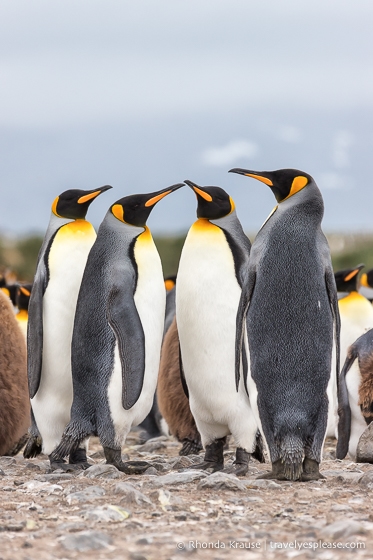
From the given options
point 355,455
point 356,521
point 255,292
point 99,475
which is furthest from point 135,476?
point 355,455

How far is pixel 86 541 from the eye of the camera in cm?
299

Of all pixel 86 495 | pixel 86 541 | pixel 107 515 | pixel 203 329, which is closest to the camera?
pixel 86 541

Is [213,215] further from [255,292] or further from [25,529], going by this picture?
[25,529]

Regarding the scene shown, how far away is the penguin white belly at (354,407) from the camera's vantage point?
601 centimetres

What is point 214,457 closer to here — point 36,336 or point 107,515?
point 36,336

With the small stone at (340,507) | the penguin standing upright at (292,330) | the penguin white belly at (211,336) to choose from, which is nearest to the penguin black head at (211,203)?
the penguin white belly at (211,336)

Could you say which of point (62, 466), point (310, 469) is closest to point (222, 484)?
point (310, 469)

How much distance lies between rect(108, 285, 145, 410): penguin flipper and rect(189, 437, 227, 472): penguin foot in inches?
25.3

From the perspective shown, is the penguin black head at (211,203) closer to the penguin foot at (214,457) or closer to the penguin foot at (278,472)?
the penguin foot at (214,457)

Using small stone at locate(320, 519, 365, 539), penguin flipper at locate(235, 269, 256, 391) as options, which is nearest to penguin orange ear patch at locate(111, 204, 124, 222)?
penguin flipper at locate(235, 269, 256, 391)

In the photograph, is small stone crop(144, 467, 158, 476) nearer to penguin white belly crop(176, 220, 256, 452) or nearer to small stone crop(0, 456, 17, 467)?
penguin white belly crop(176, 220, 256, 452)

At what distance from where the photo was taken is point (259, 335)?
457cm

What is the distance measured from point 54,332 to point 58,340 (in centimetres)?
6

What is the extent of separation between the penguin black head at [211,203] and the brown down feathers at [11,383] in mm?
1663
